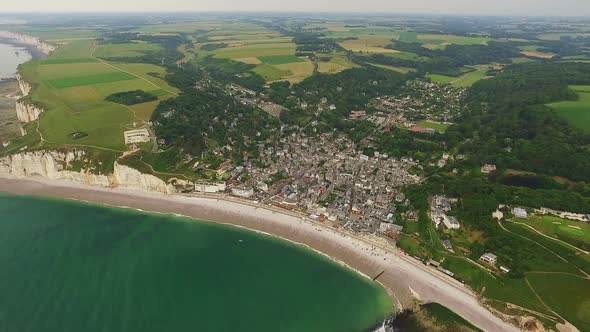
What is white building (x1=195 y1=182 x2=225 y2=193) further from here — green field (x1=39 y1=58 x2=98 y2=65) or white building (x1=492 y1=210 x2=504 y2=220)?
green field (x1=39 y1=58 x2=98 y2=65)

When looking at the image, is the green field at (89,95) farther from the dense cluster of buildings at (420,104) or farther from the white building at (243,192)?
the dense cluster of buildings at (420,104)

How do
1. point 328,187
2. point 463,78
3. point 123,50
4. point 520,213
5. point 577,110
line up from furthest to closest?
point 123,50 < point 463,78 < point 577,110 < point 328,187 < point 520,213

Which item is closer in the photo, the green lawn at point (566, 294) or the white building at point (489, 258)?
the green lawn at point (566, 294)


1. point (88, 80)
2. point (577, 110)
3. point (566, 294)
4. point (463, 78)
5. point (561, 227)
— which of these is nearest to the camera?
point (566, 294)

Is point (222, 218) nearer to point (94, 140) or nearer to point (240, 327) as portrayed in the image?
point (240, 327)

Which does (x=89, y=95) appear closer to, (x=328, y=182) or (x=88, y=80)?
(x=88, y=80)

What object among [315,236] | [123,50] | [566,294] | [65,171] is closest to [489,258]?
[566,294]

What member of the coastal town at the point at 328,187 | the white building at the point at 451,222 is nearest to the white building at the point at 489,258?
the coastal town at the point at 328,187
